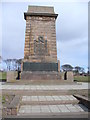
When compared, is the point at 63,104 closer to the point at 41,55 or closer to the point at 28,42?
the point at 41,55

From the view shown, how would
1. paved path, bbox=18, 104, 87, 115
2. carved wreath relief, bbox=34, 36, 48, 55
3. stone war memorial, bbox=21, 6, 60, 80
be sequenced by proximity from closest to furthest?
paved path, bbox=18, 104, 87, 115 → stone war memorial, bbox=21, 6, 60, 80 → carved wreath relief, bbox=34, 36, 48, 55

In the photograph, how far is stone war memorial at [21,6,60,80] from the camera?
12445 millimetres

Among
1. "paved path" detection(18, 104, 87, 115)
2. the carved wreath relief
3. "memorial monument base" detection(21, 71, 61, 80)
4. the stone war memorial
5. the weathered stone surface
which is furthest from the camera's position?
the weathered stone surface

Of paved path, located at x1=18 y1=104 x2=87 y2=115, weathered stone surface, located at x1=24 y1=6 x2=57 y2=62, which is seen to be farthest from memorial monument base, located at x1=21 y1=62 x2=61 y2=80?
paved path, located at x1=18 y1=104 x2=87 y2=115

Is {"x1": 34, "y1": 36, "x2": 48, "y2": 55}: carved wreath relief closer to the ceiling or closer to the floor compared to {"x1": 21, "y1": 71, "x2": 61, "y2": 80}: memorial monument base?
closer to the ceiling

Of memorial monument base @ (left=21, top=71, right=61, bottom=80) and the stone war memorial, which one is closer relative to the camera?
memorial monument base @ (left=21, top=71, right=61, bottom=80)

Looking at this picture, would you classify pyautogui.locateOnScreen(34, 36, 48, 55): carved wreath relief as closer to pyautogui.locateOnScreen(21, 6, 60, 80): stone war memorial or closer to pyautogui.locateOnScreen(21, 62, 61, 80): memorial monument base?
pyautogui.locateOnScreen(21, 6, 60, 80): stone war memorial

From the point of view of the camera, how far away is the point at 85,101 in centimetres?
596

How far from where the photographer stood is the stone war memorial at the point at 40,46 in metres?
12.4

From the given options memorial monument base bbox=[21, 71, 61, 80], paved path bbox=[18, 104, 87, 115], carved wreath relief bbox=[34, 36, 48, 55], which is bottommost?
paved path bbox=[18, 104, 87, 115]

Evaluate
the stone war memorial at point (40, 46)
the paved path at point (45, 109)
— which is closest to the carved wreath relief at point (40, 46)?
the stone war memorial at point (40, 46)

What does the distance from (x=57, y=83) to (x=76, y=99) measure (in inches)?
195

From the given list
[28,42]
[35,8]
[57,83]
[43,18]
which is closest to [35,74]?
[57,83]

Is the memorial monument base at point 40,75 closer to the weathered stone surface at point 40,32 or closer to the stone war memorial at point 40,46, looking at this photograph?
the stone war memorial at point 40,46
